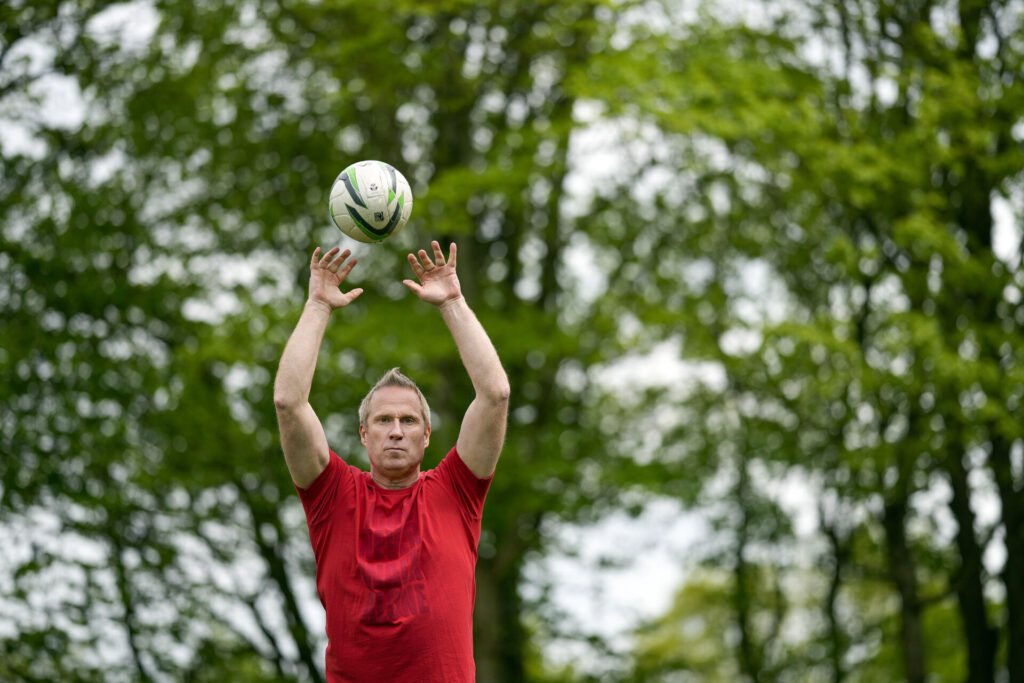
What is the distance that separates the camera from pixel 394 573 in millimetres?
3656

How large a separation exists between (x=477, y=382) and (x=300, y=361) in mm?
602

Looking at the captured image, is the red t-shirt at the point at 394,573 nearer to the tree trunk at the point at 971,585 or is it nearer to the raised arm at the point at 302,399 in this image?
the raised arm at the point at 302,399

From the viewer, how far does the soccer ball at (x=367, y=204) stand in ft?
16.4

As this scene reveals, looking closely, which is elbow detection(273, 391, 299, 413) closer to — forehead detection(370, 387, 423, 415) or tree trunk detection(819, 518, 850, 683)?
forehead detection(370, 387, 423, 415)

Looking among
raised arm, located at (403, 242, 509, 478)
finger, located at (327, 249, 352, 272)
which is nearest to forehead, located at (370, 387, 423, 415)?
raised arm, located at (403, 242, 509, 478)

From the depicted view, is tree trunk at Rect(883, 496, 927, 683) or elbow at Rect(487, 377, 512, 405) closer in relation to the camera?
elbow at Rect(487, 377, 512, 405)

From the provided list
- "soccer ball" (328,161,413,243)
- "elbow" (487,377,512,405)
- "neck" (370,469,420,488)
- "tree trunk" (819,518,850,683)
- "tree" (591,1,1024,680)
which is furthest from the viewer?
"tree trunk" (819,518,850,683)

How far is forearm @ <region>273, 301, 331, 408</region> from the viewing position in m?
3.63

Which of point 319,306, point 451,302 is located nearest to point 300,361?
point 319,306

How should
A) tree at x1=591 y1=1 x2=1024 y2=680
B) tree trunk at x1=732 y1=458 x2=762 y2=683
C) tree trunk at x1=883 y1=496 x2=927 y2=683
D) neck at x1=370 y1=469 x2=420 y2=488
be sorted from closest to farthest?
neck at x1=370 y1=469 x2=420 y2=488
tree at x1=591 y1=1 x2=1024 y2=680
tree trunk at x1=883 y1=496 x2=927 y2=683
tree trunk at x1=732 y1=458 x2=762 y2=683

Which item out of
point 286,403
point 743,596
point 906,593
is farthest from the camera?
point 743,596

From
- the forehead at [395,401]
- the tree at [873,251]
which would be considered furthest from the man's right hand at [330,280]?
the tree at [873,251]

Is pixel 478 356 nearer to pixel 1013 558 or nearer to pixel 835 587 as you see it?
pixel 1013 558

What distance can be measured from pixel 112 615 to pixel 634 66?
27.6 ft
